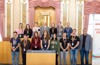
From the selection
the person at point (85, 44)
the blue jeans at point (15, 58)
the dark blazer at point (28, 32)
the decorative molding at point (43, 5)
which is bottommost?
the blue jeans at point (15, 58)

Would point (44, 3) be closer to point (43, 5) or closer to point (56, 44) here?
point (43, 5)

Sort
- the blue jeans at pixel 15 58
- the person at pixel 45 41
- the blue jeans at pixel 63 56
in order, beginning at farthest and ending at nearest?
the blue jeans at pixel 15 58 → the blue jeans at pixel 63 56 → the person at pixel 45 41

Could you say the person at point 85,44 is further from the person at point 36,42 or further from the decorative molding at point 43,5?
the decorative molding at point 43,5

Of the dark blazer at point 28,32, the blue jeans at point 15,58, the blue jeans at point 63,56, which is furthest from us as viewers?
the dark blazer at point 28,32

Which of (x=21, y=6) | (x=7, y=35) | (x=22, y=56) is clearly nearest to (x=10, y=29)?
(x=7, y=35)

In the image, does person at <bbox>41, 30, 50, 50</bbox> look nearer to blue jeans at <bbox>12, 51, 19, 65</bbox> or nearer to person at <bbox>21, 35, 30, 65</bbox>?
person at <bbox>21, 35, 30, 65</bbox>

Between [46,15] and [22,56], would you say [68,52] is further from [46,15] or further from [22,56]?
[46,15]

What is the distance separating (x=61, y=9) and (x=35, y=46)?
4.36 metres

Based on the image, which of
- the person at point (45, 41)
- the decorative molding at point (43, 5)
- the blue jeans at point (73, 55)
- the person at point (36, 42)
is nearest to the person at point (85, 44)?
the blue jeans at point (73, 55)

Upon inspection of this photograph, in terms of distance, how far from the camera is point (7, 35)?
51.2 feet

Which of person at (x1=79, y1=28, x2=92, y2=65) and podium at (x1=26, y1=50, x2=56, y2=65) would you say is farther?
person at (x1=79, y1=28, x2=92, y2=65)

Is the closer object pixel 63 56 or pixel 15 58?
pixel 63 56

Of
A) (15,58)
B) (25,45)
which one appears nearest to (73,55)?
(25,45)

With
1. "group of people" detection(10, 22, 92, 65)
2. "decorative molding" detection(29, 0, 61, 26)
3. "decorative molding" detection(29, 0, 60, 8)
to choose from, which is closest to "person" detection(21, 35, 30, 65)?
"group of people" detection(10, 22, 92, 65)
